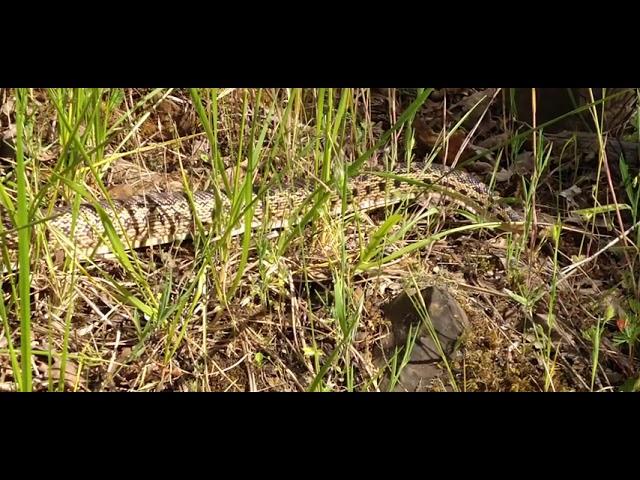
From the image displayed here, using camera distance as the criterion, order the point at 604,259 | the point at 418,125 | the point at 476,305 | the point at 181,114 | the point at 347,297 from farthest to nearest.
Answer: the point at 418,125 < the point at 181,114 < the point at 604,259 < the point at 476,305 < the point at 347,297

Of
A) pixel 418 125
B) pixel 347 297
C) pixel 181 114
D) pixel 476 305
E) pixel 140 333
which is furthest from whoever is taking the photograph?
pixel 418 125

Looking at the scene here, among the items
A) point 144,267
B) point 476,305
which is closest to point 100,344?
point 144,267

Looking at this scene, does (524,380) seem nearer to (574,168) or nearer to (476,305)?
(476,305)

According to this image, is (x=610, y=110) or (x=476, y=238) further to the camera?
(x=610, y=110)

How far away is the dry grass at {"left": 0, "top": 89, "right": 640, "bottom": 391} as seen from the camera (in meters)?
2.29

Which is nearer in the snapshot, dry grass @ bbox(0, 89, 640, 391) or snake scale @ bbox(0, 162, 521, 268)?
dry grass @ bbox(0, 89, 640, 391)

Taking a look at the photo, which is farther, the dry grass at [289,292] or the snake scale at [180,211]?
the snake scale at [180,211]

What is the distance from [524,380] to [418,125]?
182 cm

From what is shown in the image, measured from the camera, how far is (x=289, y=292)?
2600 millimetres

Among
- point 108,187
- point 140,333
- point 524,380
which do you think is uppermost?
point 108,187

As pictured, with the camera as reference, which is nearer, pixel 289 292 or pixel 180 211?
pixel 289 292

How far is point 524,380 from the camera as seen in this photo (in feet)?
8.07

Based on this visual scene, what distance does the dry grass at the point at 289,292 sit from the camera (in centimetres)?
229

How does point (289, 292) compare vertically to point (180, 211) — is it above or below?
below
